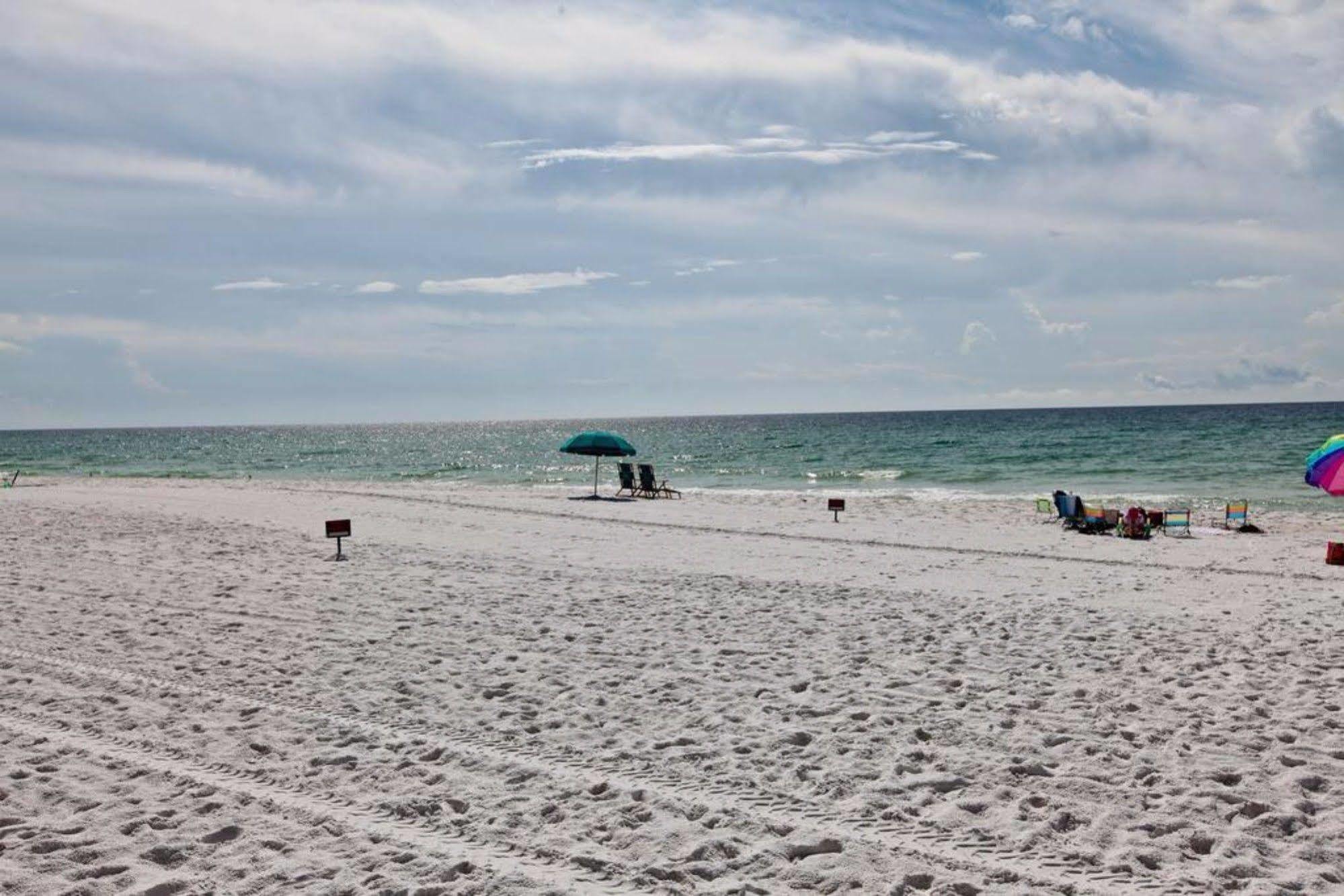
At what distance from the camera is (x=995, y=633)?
8.73 metres

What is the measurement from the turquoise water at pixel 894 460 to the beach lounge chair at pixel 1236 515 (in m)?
5.93

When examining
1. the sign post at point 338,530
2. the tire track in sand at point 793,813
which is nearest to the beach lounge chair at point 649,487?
the sign post at point 338,530

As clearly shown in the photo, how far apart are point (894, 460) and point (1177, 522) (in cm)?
3057

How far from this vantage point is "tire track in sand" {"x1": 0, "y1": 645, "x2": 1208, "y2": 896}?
13.9 feet

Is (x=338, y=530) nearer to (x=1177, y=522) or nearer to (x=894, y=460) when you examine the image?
(x=1177, y=522)

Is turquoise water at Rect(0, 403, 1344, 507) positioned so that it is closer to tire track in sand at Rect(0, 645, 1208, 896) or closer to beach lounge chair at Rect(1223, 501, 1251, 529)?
beach lounge chair at Rect(1223, 501, 1251, 529)

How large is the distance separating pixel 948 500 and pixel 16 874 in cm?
2443

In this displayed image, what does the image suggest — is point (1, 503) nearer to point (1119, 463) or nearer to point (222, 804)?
point (222, 804)

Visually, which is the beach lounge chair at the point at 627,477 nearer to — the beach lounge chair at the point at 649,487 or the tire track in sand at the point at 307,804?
the beach lounge chair at the point at 649,487

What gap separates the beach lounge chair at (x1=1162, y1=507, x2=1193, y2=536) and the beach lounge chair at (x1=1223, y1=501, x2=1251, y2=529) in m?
1.00

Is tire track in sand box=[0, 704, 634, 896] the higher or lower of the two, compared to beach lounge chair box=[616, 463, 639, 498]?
lower

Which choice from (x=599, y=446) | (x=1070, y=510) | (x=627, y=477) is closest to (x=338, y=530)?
(x=599, y=446)

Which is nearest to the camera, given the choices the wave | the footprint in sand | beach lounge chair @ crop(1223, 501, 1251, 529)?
the footprint in sand

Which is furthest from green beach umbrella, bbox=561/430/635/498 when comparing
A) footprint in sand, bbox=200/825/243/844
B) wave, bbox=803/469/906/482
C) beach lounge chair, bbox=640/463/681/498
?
footprint in sand, bbox=200/825/243/844
